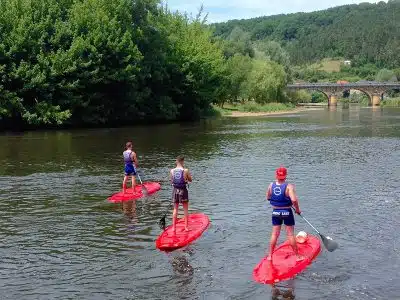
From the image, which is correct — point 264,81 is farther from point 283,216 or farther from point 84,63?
point 283,216

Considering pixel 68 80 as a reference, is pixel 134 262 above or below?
below

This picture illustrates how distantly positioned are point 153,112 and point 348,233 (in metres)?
57.1

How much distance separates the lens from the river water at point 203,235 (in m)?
11.9

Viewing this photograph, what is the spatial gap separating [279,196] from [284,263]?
1.70 metres

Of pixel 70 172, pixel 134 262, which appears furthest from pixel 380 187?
pixel 70 172

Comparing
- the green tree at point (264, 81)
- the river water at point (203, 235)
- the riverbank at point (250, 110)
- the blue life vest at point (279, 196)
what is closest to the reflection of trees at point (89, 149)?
the river water at point (203, 235)

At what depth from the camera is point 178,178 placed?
1501 cm

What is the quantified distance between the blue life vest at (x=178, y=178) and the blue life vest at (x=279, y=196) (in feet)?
10.9

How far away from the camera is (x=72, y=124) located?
203 feet

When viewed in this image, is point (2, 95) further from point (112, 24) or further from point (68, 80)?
point (112, 24)

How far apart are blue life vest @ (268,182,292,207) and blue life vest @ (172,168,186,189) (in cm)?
331

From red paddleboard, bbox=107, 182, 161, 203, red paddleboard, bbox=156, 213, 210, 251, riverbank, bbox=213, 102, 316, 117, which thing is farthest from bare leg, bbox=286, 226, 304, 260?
riverbank, bbox=213, 102, 316, 117

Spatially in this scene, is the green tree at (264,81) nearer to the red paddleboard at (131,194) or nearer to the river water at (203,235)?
the river water at (203,235)

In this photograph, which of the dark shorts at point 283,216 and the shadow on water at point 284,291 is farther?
the dark shorts at point 283,216
